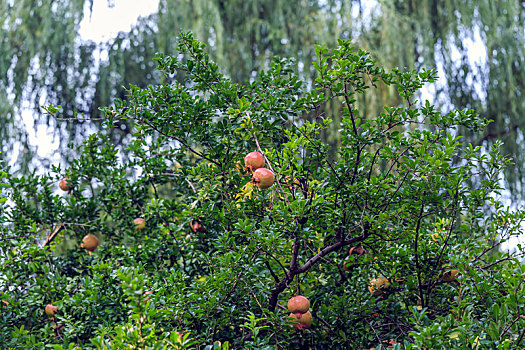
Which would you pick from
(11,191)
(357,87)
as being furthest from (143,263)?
(357,87)

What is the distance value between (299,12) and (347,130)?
107 inches

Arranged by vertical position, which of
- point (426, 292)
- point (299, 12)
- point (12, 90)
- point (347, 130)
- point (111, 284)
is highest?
point (299, 12)

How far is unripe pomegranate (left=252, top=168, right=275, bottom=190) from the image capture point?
1.47m

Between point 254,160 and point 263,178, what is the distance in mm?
89

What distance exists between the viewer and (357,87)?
1.53 meters

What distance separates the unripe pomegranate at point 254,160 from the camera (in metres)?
1.54

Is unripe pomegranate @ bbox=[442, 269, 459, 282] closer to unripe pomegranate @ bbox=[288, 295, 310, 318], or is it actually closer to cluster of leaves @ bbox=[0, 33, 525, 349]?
cluster of leaves @ bbox=[0, 33, 525, 349]

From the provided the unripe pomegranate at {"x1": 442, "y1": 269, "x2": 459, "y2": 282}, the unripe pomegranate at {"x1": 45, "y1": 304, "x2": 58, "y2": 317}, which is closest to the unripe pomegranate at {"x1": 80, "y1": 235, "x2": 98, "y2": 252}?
the unripe pomegranate at {"x1": 45, "y1": 304, "x2": 58, "y2": 317}

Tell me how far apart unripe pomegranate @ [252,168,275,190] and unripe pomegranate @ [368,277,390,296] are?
0.54 m

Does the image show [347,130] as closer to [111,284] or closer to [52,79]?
[111,284]

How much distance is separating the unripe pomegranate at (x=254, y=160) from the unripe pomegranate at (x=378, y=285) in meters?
0.59

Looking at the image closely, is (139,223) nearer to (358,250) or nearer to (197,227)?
(197,227)

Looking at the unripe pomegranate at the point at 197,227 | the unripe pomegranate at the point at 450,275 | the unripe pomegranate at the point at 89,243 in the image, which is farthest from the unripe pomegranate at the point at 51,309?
the unripe pomegranate at the point at 450,275

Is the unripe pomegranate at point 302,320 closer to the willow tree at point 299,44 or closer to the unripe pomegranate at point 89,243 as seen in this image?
the unripe pomegranate at point 89,243
